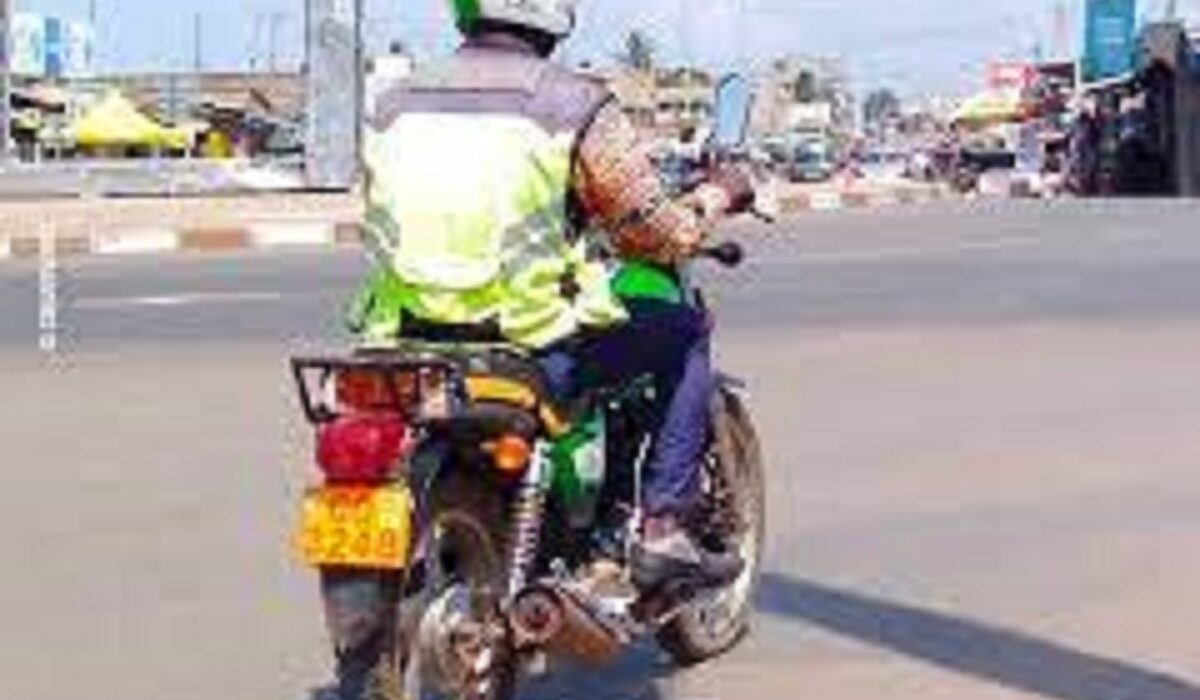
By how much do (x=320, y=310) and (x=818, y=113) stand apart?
7240 centimetres

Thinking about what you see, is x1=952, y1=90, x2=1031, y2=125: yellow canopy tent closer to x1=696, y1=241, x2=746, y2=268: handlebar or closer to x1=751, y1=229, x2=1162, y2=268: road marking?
x1=751, y1=229, x2=1162, y2=268: road marking

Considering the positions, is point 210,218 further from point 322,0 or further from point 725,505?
point 725,505

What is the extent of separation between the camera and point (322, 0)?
131 feet

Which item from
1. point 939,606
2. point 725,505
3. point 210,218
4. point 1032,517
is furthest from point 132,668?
point 210,218

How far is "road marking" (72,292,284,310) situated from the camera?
2061 cm

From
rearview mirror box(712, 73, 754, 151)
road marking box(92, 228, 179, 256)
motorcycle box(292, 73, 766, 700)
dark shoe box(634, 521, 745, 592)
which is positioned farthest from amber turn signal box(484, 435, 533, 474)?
road marking box(92, 228, 179, 256)

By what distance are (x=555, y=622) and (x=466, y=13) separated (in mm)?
1372

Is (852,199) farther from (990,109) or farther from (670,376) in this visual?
(990,109)

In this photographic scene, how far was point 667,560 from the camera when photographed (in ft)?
22.2

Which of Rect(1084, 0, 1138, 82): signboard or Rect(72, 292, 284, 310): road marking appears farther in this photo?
Rect(1084, 0, 1138, 82): signboard

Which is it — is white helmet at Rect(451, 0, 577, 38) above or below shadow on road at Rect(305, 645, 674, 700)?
above

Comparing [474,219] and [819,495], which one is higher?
[474,219]

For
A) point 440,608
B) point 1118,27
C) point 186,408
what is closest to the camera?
point 440,608

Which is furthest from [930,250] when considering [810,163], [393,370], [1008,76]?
[1008,76]
